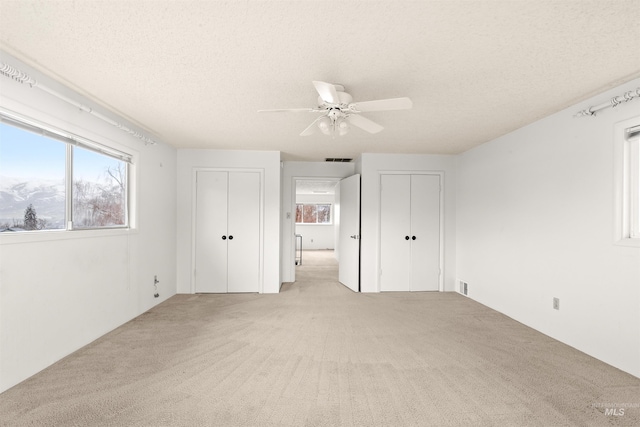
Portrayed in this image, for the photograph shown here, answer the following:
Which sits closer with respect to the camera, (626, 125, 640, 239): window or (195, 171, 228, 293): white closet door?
(626, 125, 640, 239): window

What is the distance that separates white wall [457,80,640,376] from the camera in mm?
2412

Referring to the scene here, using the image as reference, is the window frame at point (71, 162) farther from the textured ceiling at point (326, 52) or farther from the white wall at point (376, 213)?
the white wall at point (376, 213)

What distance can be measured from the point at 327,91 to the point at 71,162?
2.37 meters

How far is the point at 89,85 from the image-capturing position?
2.38m

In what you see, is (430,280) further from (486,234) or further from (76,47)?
(76,47)

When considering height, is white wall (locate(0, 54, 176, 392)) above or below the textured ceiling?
below

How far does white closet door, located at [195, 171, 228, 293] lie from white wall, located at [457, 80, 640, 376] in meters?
3.98

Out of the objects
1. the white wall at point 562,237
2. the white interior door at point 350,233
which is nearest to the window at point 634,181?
the white wall at point 562,237

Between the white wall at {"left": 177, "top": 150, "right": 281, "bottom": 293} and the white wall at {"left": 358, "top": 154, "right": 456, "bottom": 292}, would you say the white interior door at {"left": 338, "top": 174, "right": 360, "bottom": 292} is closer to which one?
the white wall at {"left": 358, "top": 154, "right": 456, "bottom": 292}

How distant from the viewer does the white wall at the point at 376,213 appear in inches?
192

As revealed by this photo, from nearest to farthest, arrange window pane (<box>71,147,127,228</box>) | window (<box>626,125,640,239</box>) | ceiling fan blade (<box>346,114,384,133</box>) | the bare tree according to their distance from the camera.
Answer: the bare tree, window (<box>626,125,640,239</box>), ceiling fan blade (<box>346,114,384,133</box>), window pane (<box>71,147,127,228</box>)

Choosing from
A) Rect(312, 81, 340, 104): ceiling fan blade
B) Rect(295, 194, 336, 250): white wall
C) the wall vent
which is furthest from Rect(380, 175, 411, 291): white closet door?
Rect(295, 194, 336, 250): white wall

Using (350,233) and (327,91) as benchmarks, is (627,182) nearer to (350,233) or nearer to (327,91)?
(327,91)

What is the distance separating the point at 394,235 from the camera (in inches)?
193
